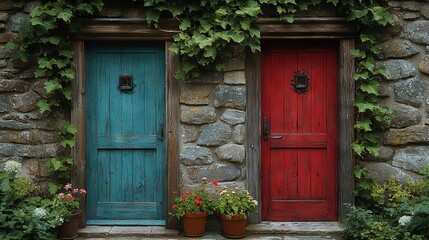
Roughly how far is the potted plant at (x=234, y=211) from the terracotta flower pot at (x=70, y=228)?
1.32m

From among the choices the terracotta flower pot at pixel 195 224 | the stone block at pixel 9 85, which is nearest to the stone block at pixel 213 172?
the terracotta flower pot at pixel 195 224

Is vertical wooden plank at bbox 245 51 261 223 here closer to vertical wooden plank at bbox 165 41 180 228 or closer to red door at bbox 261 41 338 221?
red door at bbox 261 41 338 221

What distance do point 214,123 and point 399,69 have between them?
1823mm

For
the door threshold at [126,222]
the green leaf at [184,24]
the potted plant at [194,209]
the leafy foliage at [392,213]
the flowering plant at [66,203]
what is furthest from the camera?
the door threshold at [126,222]

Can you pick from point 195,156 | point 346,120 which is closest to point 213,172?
point 195,156

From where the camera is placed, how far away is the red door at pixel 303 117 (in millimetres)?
5547

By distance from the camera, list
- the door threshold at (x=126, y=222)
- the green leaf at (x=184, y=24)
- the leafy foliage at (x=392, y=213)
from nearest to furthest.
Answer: the leafy foliage at (x=392, y=213)
the green leaf at (x=184, y=24)
the door threshold at (x=126, y=222)

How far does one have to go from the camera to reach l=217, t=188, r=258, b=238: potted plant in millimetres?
5086

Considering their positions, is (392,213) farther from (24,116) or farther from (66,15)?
(24,116)

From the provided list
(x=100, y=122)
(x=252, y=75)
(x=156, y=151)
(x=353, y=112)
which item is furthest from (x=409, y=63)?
(x=100, y=122)

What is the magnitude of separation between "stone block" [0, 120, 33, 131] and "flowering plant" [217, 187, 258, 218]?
77.4 inches

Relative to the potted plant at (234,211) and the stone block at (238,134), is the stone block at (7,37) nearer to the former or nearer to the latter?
the stone block at (238,134)

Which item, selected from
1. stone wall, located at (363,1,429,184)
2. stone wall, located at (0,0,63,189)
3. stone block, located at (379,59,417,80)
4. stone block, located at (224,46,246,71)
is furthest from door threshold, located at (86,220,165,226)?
stone block, located at (379,59,417,80)

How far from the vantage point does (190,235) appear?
5180 millimetres
